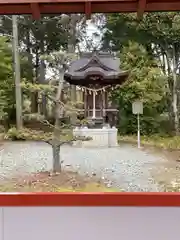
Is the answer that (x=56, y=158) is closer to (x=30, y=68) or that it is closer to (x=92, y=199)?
(x=30, y=68)

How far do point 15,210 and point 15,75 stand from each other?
1.38 metres

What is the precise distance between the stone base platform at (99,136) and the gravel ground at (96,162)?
0.14 ft

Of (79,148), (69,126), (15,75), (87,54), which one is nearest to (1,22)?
(15,75)

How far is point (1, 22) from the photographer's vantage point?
2.43 meters

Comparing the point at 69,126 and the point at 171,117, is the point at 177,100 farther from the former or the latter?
the point at 69,126

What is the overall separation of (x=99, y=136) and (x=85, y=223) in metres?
1.39

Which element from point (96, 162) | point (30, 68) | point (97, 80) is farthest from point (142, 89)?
point (30, 68)

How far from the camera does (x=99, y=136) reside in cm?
269

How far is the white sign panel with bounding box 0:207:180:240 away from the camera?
1324 millimetres

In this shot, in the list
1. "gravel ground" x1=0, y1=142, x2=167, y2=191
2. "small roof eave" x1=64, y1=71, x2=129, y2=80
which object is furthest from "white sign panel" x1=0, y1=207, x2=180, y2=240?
"small roof eave" x1=64, y1=71, x2=129, y2=80

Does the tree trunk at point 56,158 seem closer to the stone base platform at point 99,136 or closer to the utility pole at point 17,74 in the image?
the stone base platform at point 99,136

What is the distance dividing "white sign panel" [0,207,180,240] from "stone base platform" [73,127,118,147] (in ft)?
4.18

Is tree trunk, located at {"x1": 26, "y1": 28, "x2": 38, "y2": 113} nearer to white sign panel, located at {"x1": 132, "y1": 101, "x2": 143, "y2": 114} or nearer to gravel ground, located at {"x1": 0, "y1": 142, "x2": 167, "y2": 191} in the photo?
gravel ground, located at {"x1": 0, "y1": 142, "x2": 167, "y2": 191}

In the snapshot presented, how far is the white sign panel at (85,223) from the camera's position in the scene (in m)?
1.32
